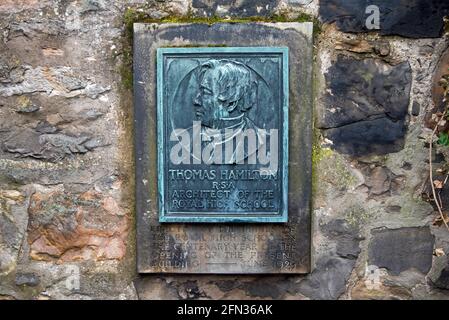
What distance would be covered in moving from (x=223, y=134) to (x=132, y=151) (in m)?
0.35

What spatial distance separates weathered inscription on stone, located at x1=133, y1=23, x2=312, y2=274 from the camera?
2.14 metres

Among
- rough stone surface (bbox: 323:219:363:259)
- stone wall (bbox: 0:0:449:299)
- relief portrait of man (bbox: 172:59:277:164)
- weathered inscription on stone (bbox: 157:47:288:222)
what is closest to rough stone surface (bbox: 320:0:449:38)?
stone wall (bbox: 0:0:449:299)

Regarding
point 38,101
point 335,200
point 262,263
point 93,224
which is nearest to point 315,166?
point 335,200

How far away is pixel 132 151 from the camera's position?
2.22 metres

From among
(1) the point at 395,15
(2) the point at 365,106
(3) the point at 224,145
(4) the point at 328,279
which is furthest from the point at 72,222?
(1) the point at 395,15

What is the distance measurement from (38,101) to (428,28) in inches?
57.3

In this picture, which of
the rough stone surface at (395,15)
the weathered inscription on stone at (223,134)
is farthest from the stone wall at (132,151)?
the weathered inscription on stone at (223,134)

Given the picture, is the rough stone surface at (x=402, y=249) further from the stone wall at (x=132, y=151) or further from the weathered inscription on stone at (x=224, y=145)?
the weathered inscription on stone at (x=224, y=145)

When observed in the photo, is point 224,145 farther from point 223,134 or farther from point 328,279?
point 328,279

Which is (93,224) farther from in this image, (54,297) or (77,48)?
(77,48)

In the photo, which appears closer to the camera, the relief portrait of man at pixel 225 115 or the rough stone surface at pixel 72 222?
the relief portrait of man at pixel 225 115

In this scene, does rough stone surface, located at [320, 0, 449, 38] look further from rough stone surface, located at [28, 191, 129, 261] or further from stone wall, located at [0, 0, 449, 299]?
rough stone surface, located at [28, 191, 129, 261]

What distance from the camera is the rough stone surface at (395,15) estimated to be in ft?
7.00

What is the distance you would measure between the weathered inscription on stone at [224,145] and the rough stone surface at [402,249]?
267 mm
